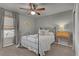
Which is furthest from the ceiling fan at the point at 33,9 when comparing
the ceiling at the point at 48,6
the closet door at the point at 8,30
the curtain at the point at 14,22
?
the closet door at the point at 8,30

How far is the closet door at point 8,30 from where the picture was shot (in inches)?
54.7

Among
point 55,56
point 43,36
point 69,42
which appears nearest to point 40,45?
point 43,36

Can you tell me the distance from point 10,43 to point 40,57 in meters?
0.57

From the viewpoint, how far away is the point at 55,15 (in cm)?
147

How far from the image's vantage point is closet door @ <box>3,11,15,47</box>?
1390 mm

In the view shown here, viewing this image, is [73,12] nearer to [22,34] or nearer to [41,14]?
[41,14]

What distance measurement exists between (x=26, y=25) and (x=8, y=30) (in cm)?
32

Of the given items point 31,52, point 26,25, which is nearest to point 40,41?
point 31,52

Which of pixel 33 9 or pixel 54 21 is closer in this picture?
pixel 33 9

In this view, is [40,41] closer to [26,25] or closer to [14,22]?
[26,25]

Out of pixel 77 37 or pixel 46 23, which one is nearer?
pixel 77 37

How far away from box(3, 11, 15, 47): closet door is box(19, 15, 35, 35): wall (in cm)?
15

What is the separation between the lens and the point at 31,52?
144 centimetres

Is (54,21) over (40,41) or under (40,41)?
over
